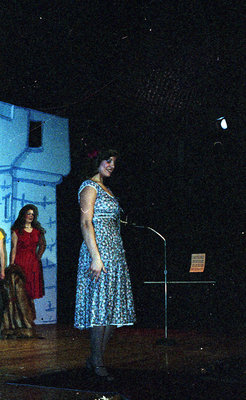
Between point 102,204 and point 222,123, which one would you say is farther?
point 222,123

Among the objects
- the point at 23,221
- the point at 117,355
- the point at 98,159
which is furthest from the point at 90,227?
the point at 23,221

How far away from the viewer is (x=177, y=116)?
645cm

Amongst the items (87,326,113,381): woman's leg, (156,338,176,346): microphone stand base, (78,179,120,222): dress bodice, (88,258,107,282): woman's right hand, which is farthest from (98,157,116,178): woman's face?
(156,338,176,346): microphone stand base

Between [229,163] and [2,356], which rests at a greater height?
[229,163]

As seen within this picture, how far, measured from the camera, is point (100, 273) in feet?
9.45

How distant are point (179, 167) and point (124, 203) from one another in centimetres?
90

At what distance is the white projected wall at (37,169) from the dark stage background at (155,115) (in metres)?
0.15

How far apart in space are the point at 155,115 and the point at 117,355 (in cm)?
352

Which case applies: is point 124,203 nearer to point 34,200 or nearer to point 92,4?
point 34,200

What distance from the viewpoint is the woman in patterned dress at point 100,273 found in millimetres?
2855

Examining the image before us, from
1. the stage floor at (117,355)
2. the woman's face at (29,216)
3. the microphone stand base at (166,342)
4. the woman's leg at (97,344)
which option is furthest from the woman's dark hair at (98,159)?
the woman's face at (29,216)

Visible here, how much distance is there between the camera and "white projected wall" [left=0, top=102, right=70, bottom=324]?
274 inches

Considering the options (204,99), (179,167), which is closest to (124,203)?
(179,167)

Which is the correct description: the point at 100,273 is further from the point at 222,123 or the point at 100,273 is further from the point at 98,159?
the point at 222,123
